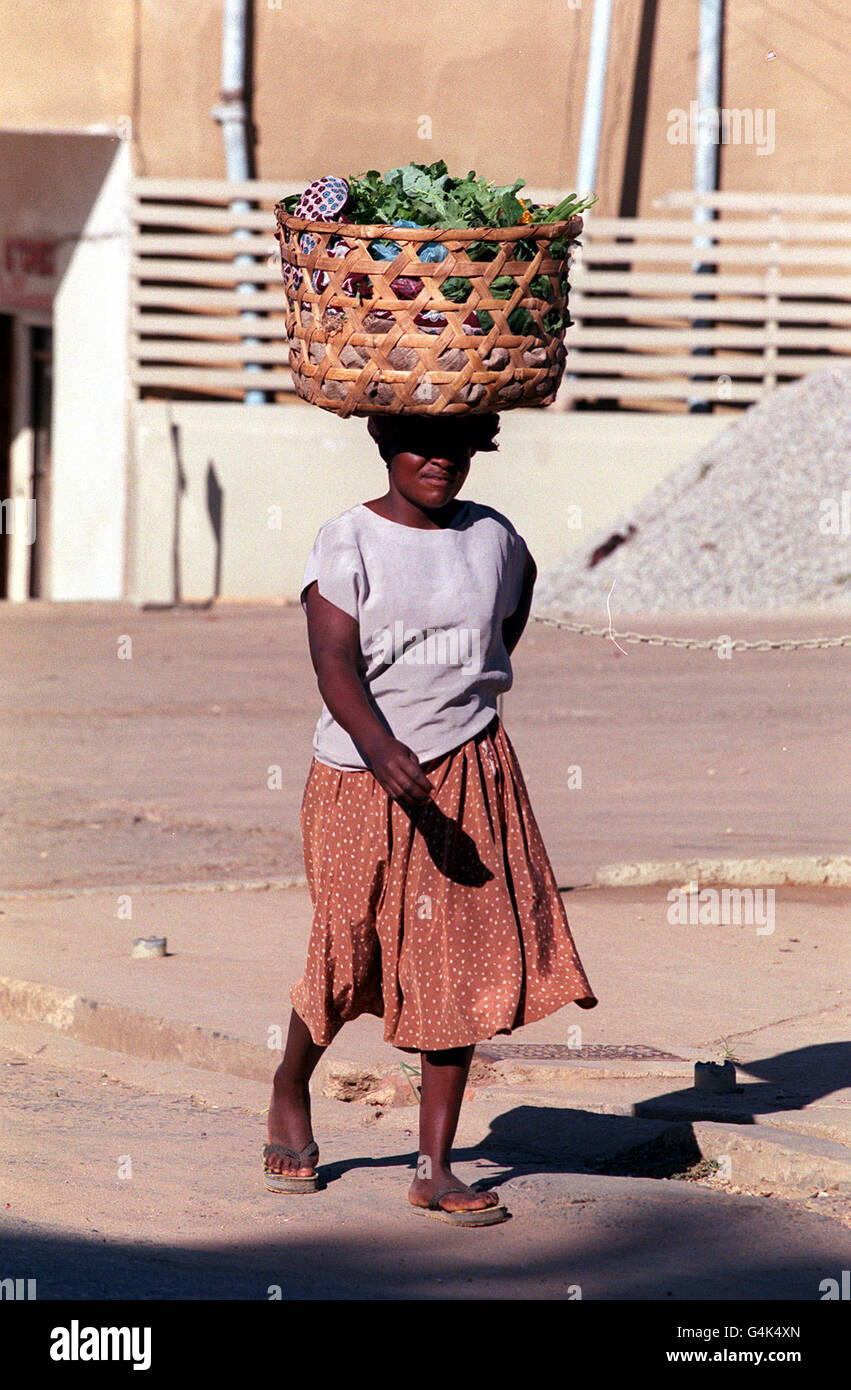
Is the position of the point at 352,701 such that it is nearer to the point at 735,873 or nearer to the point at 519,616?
the point at 519,616

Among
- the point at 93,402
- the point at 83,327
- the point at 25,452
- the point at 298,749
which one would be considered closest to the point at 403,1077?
the point at 298,749

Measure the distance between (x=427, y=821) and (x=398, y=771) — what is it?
0.80ft

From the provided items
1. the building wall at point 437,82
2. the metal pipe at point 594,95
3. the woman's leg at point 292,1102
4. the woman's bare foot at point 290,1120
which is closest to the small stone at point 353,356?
the woman's leg at point 292,1102

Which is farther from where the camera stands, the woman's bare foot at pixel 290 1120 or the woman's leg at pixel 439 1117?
the woman's bare foot at pixel 290 1120

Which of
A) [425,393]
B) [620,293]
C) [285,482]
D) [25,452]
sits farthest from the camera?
[25,452]

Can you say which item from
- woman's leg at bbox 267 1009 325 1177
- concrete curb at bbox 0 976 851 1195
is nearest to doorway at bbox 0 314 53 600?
concrete curb at bbox 0 976 851 1195

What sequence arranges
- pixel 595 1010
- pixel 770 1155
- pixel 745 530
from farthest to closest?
pixel 745 530
pixel 595 1010
pixel 770 1155

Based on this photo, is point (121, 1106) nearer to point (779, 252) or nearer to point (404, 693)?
point (404, 693)

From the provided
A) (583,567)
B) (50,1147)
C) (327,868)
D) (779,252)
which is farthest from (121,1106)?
(779,252)

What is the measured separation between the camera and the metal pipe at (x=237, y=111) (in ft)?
55.9

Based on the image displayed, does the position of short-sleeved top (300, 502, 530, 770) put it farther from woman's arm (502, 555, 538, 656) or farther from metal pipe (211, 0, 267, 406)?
metal pipe (211, 0, 267, 406)

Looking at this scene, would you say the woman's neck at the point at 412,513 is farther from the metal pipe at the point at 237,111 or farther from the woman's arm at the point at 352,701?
the metal pipe at the point at 237,111

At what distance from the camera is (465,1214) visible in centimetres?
370

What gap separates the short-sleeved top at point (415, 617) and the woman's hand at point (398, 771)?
0.18m
